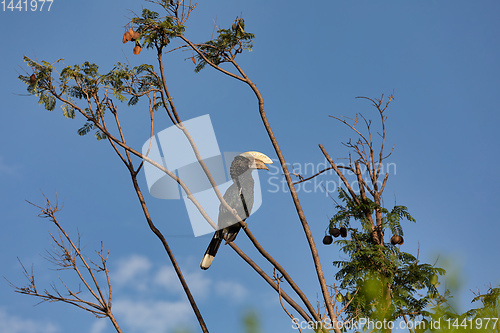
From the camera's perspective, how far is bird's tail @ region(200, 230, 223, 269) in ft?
14.9

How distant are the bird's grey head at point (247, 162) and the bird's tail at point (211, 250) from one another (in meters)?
0.65

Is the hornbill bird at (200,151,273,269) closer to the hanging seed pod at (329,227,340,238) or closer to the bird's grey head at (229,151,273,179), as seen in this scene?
the bird's grey head at (229,151,273,179)

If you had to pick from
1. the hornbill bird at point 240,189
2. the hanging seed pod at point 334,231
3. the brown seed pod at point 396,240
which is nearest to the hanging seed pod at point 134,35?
the hornbill bird at point 240,189

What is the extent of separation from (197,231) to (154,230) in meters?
0.46

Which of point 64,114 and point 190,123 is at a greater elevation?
point 64,114

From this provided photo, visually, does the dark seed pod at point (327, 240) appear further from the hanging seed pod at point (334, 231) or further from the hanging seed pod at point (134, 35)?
the hanging seed pod at point (134, 35)

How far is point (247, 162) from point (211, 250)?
969 mm

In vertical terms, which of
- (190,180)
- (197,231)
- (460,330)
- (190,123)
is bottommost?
(460,330)

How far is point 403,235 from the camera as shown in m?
5.88

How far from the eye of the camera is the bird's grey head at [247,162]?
467 cm

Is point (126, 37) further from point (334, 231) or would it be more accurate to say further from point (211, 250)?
point (334, 231)

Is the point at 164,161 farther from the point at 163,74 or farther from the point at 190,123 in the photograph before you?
the point at 163,74

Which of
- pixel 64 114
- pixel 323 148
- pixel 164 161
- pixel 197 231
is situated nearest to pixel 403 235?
pixel 323 148

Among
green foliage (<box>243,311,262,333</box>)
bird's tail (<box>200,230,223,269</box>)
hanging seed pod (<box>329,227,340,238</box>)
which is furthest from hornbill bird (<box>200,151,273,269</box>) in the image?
green foliage (<box>243,311,262,333</box>)
